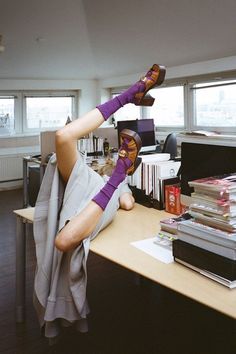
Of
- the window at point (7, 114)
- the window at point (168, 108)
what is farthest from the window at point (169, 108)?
the window at point (7, 114)

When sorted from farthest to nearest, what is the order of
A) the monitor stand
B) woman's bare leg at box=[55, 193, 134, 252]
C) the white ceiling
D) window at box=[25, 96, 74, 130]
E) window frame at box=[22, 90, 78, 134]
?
window at box=[25, 96, 74, 130] → window frame at box=[22, 90, 78, 134] → the monitor stand → the white ceiling → woman's bare leg at box=[55, 193, 134, 252]

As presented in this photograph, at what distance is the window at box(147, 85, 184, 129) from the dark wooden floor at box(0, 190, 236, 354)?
12.4 feet

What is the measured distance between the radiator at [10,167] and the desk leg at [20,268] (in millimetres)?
4481

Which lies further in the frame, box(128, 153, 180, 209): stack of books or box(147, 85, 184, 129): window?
box(147, 85, 184, 129): window

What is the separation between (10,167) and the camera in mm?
6715

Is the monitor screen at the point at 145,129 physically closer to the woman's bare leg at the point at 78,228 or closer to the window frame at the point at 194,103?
the window frame at the point at 194,103

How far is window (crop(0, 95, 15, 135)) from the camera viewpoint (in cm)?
682

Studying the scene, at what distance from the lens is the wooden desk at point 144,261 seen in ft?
4.27

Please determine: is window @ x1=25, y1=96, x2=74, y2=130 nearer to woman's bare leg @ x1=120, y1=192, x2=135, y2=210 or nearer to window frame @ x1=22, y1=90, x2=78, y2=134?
window frame @ x1=22, y1=90, x2=78, y2=134

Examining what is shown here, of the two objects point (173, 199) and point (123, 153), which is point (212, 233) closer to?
point (123, 153)

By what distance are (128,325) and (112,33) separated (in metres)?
4.09

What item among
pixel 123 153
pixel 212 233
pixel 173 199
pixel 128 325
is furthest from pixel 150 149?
pixel 212 233

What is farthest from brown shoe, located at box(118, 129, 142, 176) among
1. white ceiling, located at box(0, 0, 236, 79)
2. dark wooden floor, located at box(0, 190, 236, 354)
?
white ceiling, located at box(0, 0, 236, 79)

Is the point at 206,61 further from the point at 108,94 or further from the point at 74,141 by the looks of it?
the point at 74,141
